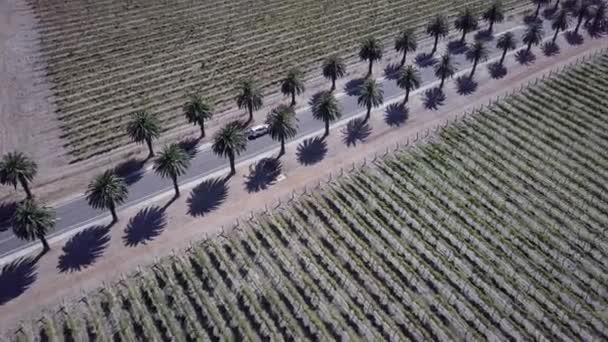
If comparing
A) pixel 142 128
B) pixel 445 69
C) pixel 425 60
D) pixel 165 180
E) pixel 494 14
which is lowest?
pixel 445 69

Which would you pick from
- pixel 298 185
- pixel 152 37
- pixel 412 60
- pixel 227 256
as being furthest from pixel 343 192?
pixel 152 37

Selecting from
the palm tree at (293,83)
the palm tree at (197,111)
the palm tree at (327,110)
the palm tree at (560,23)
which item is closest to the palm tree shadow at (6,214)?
the palm tree at (197,111)

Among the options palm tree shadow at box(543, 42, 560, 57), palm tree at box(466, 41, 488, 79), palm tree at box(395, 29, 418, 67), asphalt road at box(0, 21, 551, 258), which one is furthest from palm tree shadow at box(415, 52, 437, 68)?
palm tree shadow at box(543, 42, 560, 57)

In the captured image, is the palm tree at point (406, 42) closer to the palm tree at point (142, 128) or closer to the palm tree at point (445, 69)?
the palm tree at point (445, 69)

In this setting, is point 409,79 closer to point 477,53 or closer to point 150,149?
point 477,53

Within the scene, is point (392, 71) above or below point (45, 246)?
above

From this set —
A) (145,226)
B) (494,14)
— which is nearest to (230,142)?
(145,226)

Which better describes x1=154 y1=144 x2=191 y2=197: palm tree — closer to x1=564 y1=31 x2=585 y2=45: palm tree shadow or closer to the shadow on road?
the shadow on road

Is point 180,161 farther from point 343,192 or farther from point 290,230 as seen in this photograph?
point 343,192
